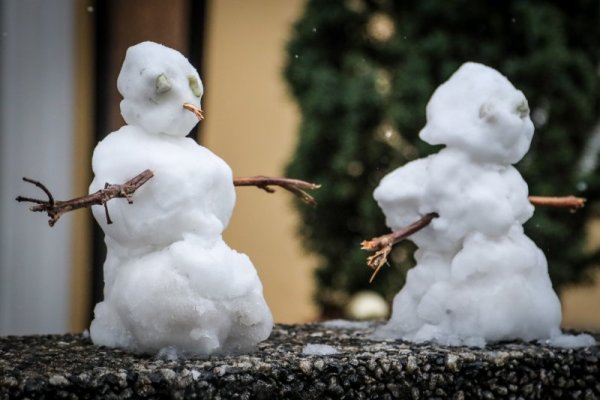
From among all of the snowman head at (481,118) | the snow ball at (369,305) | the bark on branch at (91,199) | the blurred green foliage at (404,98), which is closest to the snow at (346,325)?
the snowman head at (481,118)

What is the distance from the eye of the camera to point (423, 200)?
80.4 inches

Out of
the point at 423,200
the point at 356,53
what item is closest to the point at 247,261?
the point at 423,200

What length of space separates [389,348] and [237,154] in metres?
1.79

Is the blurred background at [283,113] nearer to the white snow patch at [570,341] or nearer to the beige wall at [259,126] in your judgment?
the beige wall at [259,126]

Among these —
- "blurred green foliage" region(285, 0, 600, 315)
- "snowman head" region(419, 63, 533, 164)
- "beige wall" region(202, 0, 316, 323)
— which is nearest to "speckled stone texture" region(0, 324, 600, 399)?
"snowman head" region(419, 63, 533, 164)

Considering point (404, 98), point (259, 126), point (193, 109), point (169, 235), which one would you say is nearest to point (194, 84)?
point (193, 109)

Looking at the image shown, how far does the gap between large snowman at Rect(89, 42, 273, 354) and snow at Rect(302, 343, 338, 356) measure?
0.09 meters

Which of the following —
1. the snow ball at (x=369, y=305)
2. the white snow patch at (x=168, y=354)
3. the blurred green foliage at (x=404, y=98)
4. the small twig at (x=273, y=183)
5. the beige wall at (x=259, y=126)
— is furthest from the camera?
the beige wall at (x=259, y=126)

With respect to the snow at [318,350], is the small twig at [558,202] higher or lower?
higher

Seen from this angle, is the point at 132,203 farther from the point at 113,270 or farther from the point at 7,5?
the point at 7,5

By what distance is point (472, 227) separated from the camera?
202cm

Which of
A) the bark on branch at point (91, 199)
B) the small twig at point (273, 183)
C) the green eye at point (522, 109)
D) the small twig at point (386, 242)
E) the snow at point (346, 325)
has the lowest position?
the snow at point (346, 325)

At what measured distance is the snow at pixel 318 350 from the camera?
181 cm

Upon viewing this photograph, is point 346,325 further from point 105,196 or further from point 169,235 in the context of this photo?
point 105,196
